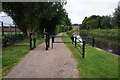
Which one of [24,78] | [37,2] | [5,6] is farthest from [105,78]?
[5,6]

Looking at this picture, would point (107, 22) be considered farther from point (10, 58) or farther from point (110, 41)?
point (10, 58)

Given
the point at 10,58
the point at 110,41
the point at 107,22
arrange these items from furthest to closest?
the point at 107,22 → the point at 110,41 → the point at 10,58

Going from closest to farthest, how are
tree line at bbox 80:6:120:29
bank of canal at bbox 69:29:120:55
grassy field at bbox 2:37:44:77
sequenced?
1. grassy field at bbox 2:37:44:77
2. tree line at bbox 80:6:120:29
3. bank of canal at bbox 69:29:120:55

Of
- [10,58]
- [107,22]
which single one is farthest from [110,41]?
[107,22]

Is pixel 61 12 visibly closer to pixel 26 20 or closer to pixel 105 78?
pixel 26 20

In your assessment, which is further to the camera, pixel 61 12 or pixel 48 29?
pixel 48 29

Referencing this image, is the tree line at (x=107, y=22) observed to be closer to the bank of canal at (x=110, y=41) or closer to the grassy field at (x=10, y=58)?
the bank of canal at (x=110, y=41)

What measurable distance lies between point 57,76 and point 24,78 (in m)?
0.99

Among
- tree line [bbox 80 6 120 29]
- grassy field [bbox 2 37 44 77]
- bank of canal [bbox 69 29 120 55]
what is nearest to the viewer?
grassy field [bbox 2 37 44 77]

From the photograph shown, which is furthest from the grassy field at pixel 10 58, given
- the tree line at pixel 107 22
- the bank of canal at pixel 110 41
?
the tree line at pixel 107 22

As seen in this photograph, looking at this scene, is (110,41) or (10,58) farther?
(110,41)

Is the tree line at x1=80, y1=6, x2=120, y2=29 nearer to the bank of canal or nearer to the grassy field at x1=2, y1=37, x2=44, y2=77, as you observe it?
the bank of canal

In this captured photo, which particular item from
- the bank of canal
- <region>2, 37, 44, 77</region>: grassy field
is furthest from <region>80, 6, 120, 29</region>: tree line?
<region>2, 37, 44, 77</region>: grassy field

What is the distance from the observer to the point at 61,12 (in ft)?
55.8
